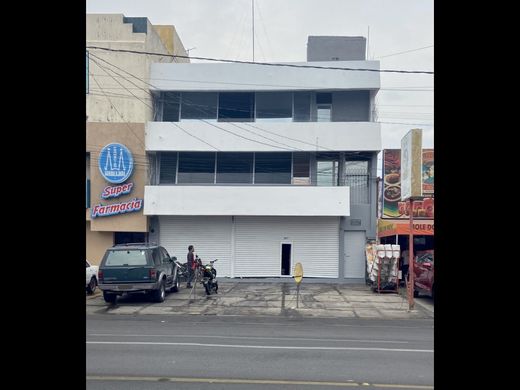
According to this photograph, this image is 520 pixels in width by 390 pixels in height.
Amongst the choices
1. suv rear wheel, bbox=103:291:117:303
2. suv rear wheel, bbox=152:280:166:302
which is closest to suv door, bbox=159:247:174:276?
suv rear wheel, bbox=152:280:166:302

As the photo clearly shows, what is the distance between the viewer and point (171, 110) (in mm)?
23828

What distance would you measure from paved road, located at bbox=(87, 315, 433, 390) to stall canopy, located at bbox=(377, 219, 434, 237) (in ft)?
20.9

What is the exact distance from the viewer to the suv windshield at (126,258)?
51.4ft

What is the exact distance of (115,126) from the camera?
22.1 m

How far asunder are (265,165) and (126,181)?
6389 mm

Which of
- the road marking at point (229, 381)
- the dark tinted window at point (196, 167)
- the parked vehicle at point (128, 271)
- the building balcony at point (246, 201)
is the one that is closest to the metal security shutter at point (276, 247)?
the building balcony at point (246, 201)

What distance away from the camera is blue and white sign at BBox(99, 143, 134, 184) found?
72.2 feet

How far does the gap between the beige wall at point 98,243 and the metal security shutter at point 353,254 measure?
10864 millimetres

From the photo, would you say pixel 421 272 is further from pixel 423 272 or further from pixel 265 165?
pixel 265 165

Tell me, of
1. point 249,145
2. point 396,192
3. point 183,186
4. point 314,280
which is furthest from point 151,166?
point 396,192

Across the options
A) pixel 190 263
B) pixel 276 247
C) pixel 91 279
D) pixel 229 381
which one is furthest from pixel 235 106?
pixel 229 381

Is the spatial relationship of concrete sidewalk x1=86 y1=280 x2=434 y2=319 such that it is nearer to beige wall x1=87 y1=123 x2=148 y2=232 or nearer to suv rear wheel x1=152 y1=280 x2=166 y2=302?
suv rear wheel x1=152 y1=280 x2=166 y2=302

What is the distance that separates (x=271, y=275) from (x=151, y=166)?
7552 mm
